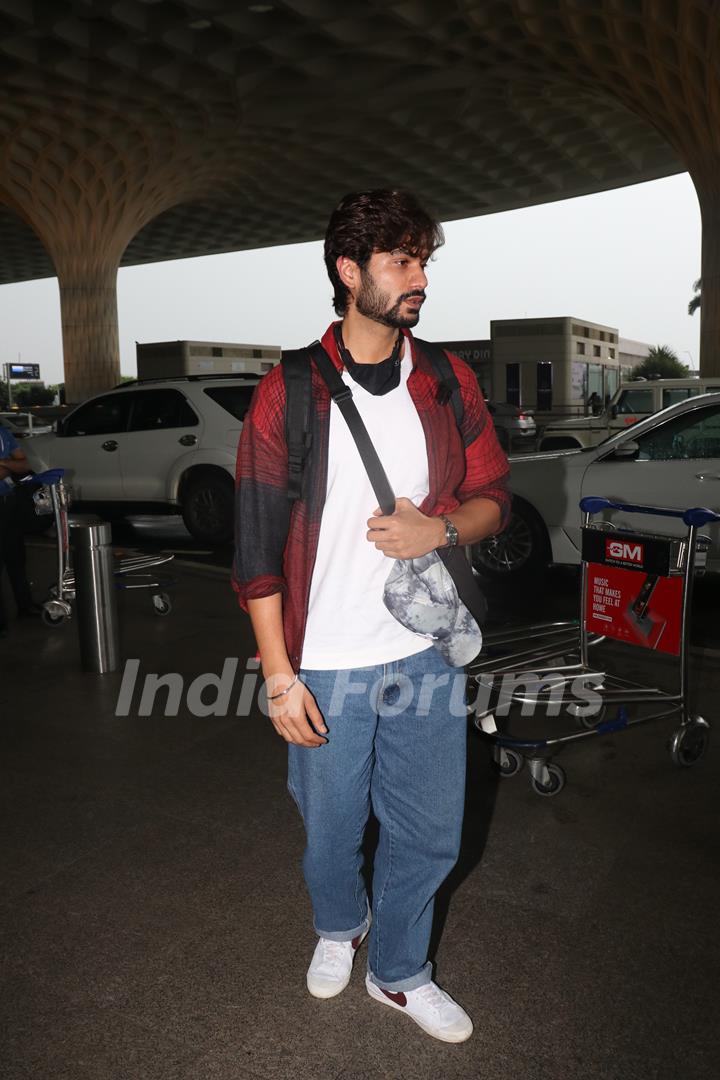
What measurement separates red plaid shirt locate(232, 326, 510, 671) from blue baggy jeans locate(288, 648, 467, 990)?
0.21 meters

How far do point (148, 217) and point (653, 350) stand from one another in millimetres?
47515

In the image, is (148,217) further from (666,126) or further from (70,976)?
(70,976)

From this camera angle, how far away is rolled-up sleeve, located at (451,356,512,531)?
2283 mm

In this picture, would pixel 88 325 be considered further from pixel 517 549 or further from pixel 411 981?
pixel 411 981

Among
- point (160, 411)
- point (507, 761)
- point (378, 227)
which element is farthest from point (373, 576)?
point (160, 411)

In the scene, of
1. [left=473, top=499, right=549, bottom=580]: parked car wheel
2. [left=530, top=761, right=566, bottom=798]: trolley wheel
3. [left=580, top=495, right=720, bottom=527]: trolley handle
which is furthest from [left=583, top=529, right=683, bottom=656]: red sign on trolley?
[left=473, top=499, right=549, bottom=580]: parked car wheel

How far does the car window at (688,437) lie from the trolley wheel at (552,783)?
13.7 feet

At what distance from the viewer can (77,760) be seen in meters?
4.31

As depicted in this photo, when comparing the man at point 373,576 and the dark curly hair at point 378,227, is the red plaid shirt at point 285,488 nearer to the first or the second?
the man at point 373,576

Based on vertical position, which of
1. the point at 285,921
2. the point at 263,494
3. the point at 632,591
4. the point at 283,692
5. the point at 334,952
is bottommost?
the point at 285,921

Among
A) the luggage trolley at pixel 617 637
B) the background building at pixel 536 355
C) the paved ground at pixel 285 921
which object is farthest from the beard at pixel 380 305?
the background building at pixel 536 355

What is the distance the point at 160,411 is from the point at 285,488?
939 centimetres

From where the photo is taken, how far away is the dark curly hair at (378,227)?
1.99 metres

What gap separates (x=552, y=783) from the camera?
3.80 m
